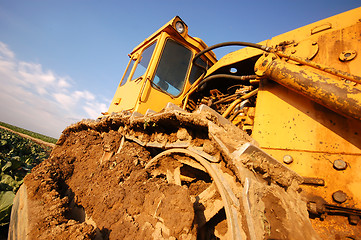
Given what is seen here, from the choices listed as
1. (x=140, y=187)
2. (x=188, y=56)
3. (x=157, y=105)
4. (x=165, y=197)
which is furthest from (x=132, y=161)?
(x=188, y=56)

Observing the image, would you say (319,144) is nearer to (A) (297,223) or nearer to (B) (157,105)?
(A) (297,223)

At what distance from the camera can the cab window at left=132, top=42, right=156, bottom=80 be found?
11.1 feet

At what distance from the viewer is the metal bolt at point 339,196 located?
50.8 inches

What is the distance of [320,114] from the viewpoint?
157cm

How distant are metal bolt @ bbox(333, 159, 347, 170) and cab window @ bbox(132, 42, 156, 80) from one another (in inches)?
117

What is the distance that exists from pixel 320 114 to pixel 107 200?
6.66ft

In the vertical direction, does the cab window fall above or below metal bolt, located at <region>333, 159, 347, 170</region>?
above

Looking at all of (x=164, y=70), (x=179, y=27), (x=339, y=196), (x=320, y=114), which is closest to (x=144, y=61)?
(x=164, y=70)

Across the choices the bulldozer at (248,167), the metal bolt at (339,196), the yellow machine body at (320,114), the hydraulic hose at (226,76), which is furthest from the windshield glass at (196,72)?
the metal bolt at (339,196)

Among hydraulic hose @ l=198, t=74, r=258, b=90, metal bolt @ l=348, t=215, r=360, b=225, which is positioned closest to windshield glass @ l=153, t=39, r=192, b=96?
hydraulic hose @ l=198, t=74, r=258, b=90

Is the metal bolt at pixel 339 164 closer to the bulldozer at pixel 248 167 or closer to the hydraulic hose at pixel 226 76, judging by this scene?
the bulldozer at pixel 248 167

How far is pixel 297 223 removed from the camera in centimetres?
108

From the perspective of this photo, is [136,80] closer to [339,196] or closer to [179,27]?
[179,27]

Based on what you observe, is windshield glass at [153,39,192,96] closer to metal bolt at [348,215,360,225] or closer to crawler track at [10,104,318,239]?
crawler track at [10,104,318,239]
